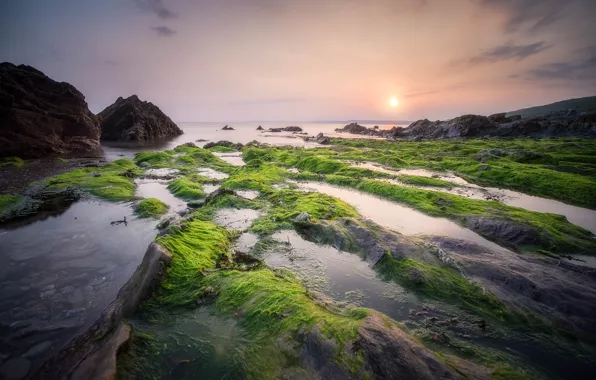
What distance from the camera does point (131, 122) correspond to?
54.9 meters

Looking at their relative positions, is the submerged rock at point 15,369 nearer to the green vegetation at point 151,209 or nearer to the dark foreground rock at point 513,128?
the green vegetation at point 151,209

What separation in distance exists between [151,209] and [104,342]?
786 cm

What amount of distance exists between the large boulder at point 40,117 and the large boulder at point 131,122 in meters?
17.0

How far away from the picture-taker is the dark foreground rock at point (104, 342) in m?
3.73

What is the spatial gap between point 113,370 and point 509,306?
7.21m

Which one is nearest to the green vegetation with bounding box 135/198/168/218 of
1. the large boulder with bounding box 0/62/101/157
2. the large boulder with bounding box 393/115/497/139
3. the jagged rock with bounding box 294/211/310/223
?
the jagged rock with bounding box 294/211/310/223

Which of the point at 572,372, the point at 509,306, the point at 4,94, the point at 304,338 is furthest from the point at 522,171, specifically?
the point at 4,94

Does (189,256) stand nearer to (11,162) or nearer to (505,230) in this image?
(505,230)

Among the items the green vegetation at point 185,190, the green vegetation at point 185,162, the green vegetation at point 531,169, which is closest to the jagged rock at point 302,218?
the green vegetation at point 185,190

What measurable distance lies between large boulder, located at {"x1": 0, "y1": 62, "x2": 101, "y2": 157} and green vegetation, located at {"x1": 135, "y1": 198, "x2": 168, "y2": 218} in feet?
71.6


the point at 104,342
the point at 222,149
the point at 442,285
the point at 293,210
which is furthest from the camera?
the point at 222,149

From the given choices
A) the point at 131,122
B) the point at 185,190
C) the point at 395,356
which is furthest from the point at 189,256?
the point at 131,122

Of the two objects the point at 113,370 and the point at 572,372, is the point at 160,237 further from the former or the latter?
the point at 572,372

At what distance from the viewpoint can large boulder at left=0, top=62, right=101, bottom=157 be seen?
2420cm
